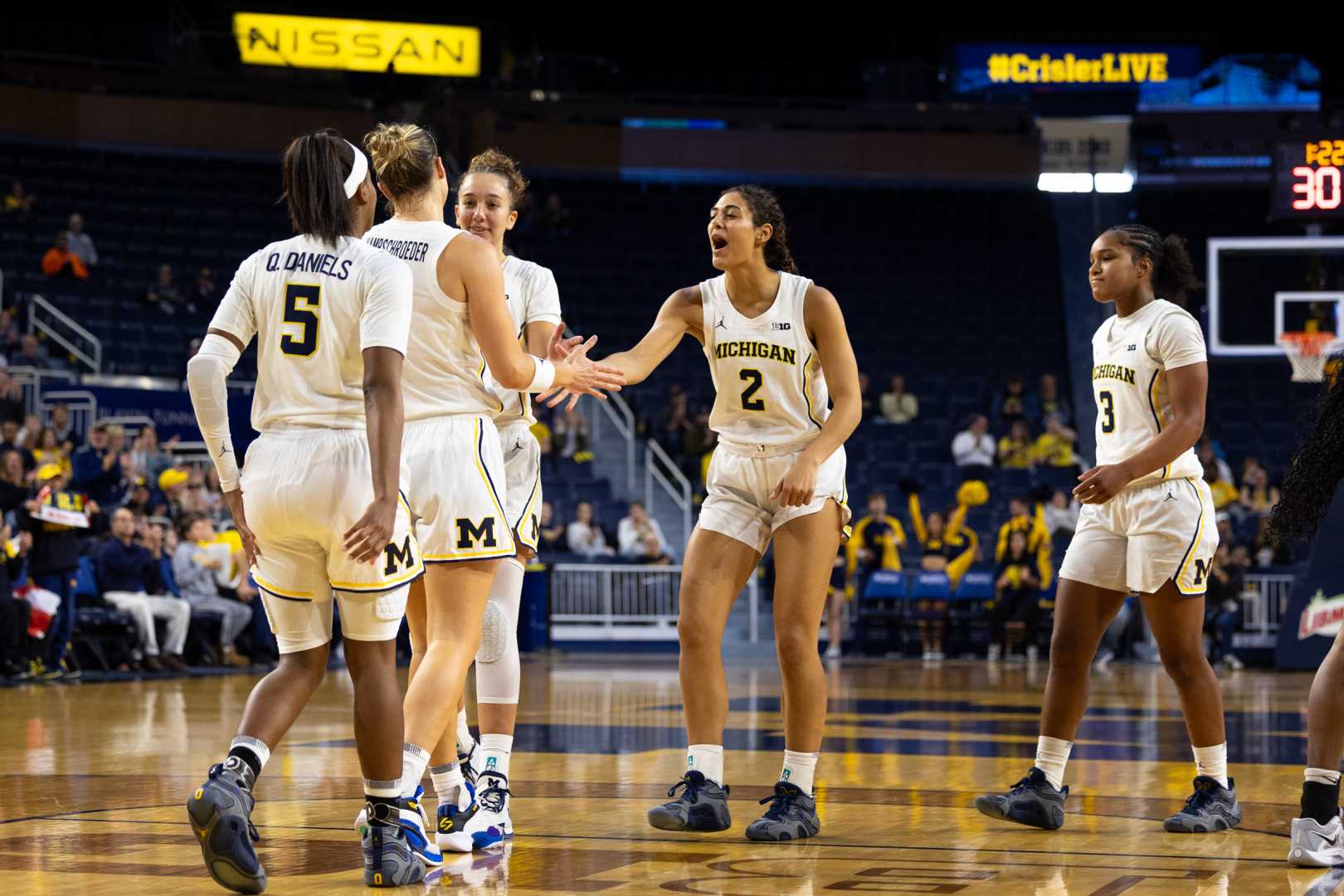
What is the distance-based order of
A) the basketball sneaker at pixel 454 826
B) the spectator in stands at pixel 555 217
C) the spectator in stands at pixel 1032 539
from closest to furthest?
the basketball sneaker at pixel 454 826 < the spectator in stands at pixel 1032 539 < the spectator in stands at pixel 555 217

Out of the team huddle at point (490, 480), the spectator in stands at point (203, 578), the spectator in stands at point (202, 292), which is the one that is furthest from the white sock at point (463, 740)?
the spectator in stands at point (202, 292)

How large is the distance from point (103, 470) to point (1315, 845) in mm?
12527

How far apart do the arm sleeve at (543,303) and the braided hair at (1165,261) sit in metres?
2.18

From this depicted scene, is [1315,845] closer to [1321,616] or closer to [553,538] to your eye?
[1321,616]

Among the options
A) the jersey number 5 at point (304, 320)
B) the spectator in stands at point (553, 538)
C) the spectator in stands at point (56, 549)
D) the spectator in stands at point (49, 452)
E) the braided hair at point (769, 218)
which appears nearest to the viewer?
the jersey number 5 at point (304, 320)

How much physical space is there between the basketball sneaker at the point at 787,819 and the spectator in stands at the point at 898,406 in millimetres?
18255

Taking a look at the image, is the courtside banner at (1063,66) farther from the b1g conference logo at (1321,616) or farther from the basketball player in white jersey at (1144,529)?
the basketball player in white jersey at (1144,529)

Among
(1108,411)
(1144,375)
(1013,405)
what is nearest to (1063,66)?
(1013,405)

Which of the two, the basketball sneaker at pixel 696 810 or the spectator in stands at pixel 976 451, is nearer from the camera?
the basketball sneaker at pixel 696 810

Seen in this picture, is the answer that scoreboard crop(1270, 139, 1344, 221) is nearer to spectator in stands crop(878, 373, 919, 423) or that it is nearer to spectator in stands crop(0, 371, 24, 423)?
spectator in stands crop(878, 373, 919, 423)

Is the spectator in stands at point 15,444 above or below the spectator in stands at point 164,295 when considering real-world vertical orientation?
below

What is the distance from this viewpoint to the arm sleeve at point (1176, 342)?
6.14m

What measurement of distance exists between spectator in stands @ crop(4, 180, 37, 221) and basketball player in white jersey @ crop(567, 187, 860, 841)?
19143 millimetres

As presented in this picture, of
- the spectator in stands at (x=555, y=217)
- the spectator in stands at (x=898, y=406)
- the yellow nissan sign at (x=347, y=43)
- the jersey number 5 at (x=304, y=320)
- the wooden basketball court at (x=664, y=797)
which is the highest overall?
the yellow nissan sign at (x=347, y=43)
